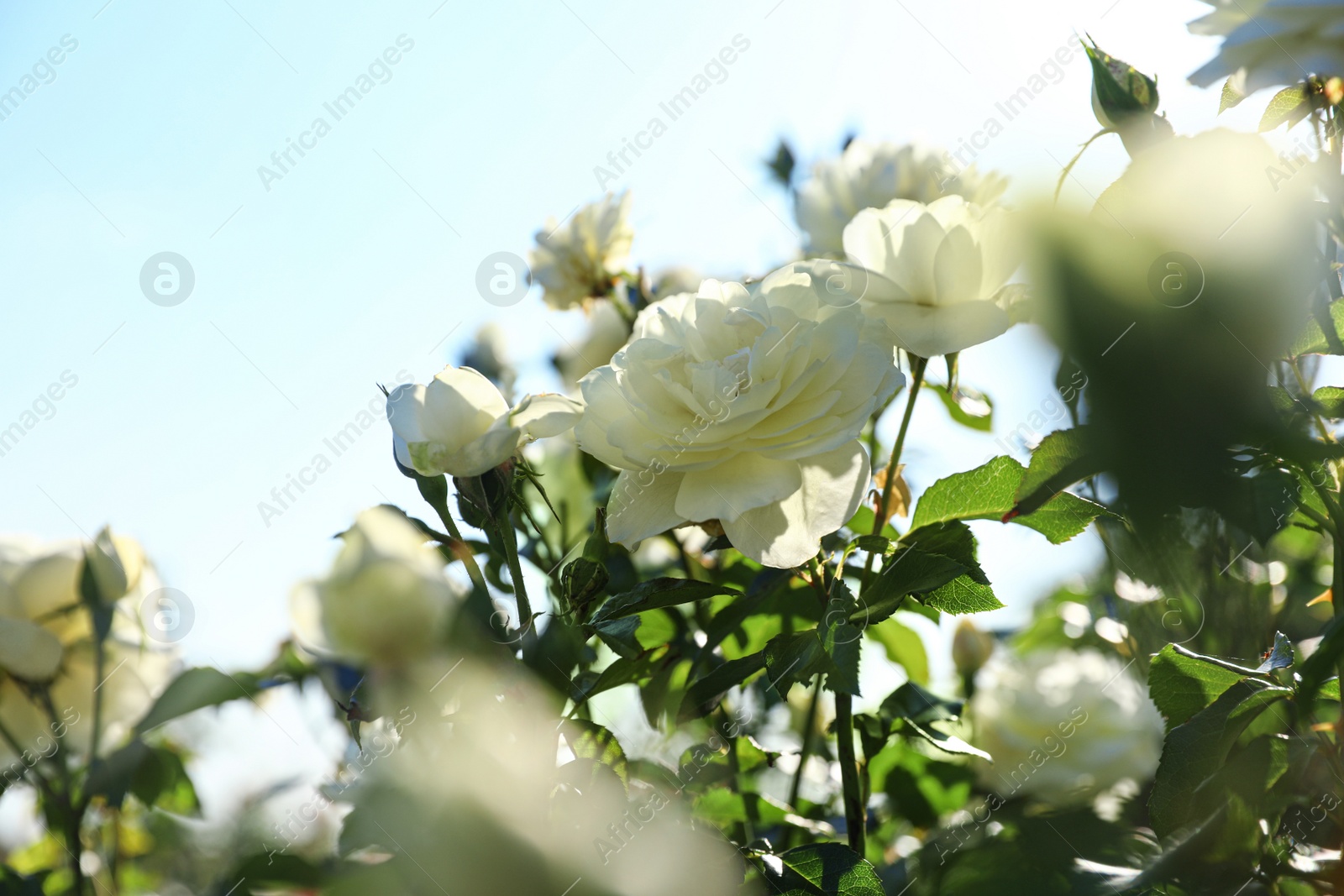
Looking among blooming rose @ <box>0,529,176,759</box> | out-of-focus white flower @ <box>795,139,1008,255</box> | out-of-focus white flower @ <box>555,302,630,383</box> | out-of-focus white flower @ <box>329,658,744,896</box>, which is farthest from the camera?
out-of-focus white flower @ <box>555,302,630,383</box>

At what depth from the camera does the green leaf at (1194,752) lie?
0.35 m

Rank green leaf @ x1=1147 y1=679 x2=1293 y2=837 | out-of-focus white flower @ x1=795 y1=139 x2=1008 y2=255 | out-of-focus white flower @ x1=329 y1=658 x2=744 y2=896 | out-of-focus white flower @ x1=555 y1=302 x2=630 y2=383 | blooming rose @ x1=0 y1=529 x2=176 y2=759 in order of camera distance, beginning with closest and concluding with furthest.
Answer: out-of-focus white flower @ x1=329 y1=658 x2=744 y2=896
green leaf @ x1=1147 y1=679 x2=1293 y2=837
blooming rose @ x1=0 y1=529 x2=176 y2=759
out-of-focus white flower @ x1=795 y1=139 x2=1008 y2=255
out-of-focus white flower @ x1=555 y1=302 x2=630 y2=383

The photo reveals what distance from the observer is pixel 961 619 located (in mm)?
754

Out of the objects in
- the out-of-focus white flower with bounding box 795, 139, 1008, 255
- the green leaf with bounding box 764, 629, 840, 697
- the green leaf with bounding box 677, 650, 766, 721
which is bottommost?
the green leaf with bounding box 677, 650, 766, 721

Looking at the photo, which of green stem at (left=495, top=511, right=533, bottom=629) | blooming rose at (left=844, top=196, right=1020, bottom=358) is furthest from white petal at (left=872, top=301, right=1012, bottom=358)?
green stem at (left=495, top=511, right=533, bottom=629)

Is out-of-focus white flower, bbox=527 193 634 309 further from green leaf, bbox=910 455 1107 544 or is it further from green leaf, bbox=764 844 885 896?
green leaf, bbox=764 844 885 896

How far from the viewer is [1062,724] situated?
0.63 metres

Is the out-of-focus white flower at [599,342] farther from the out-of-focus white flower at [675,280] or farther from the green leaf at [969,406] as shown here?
the green leaf at [969,406]

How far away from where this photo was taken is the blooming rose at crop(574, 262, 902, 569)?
1.26 ft

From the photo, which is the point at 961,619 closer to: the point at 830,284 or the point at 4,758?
the point at 830,284

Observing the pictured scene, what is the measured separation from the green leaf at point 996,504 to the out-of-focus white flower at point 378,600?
0.27 meters

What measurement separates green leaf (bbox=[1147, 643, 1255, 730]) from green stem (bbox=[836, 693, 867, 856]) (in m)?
0.14

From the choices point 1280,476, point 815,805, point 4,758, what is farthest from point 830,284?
point 4,758

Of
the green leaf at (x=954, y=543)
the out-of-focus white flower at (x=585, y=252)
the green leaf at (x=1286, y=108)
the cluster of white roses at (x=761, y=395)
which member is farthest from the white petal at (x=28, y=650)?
the green leaf at (x=1286, y=108)
